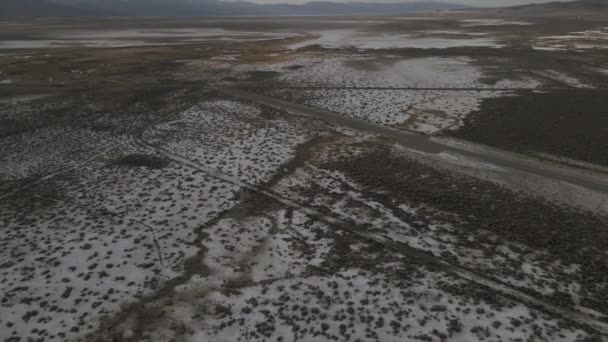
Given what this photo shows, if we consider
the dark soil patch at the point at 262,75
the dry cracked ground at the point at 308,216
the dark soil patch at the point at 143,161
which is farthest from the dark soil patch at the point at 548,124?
the dark soil patch at the point at 262,75

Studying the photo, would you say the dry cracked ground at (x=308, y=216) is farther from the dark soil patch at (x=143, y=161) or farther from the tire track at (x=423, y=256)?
the dark soil patch at (x=143, y=161)

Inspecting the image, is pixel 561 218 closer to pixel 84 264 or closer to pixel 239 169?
pixel 239 169

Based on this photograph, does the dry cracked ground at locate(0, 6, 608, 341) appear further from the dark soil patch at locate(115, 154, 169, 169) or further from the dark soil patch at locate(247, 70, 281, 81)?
the dark soil patch at locate(247, 70, 281, 81)

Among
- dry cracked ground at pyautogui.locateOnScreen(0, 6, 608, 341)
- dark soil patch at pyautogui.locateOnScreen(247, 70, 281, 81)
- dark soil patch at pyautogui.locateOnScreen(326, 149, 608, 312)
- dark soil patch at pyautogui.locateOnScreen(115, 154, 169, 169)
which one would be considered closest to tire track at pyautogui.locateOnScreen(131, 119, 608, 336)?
dry cracked ground at pyautogui.locateOnScreen(0, 6, 608, 341)

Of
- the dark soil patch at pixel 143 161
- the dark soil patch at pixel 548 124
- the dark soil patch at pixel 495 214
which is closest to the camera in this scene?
the dark soil patch at pixel 495 214

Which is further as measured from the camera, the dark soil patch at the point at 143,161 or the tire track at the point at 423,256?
the dark soil patch at the point at 143,161

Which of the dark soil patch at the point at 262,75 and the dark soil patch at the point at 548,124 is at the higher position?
the dark soil patch at the point at 262,75

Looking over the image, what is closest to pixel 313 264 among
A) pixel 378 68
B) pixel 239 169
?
pixel 239 169

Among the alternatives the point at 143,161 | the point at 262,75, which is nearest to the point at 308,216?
the point at 143,161
